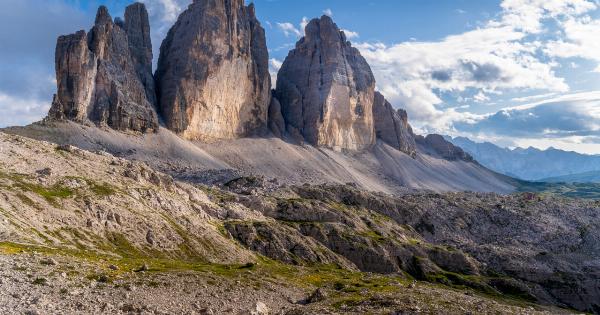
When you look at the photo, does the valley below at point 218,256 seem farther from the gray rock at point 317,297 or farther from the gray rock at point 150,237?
the gray rock at point 150,237

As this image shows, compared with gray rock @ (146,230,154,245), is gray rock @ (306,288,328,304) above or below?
below

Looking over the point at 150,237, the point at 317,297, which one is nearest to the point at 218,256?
the point at 150,237

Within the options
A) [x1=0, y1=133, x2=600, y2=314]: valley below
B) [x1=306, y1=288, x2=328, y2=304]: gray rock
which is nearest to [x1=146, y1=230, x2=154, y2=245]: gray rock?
A: [x1=0, y1=133, x2=600, y2=314]: valley below

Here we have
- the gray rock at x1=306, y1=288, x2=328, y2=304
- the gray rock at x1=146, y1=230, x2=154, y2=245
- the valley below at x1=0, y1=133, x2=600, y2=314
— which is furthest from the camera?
the gray rock at x1=146, y1=230, x2=154, y2=245

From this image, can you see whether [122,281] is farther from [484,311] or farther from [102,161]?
[102,161]

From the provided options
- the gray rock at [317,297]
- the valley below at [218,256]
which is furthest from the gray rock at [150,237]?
the gray rock at [317,297]

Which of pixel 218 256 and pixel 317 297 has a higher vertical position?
pixel 317 297

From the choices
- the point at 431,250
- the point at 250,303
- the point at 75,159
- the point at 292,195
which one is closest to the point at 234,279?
the point at 250,303

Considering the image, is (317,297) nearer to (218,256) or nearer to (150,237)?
(150,237)

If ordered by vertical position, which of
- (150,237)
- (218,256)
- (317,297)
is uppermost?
(150,237)

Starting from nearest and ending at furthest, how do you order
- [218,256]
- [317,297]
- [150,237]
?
1. [317,297]
2. [150,237]
3. [218,256]

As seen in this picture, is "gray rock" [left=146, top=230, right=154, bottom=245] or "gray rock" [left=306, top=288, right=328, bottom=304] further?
"gray rock" [left=146, top=230, right=154, bottom=245]

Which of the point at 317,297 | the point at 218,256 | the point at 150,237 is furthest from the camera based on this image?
the point at 218,256

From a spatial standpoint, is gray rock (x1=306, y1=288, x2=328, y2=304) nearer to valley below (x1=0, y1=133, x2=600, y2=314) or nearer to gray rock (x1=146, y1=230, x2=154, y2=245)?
valley below (x1=0, y1=133, x2=600, y2=314)
